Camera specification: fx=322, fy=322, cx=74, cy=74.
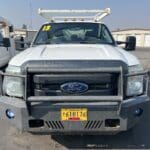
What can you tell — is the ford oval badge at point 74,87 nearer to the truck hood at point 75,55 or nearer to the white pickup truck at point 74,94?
the white pickup truck at point 74,94

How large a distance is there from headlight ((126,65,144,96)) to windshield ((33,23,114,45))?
1677 millimetres

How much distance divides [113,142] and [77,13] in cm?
447

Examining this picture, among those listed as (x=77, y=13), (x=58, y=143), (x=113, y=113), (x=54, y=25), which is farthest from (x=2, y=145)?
(x=77, y=13)

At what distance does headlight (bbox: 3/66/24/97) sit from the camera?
4.25m

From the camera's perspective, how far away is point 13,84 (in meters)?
4.36

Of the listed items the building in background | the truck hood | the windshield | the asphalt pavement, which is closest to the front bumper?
the truck hood

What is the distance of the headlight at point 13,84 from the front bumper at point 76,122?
0.12 metres

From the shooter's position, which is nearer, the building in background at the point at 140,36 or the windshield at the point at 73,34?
the windshield at the point at 73,34

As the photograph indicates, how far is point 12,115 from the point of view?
431cm

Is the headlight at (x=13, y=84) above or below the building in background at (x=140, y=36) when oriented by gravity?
above

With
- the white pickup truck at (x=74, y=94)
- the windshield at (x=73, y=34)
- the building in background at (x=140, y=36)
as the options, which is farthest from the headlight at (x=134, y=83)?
the building in background at (x=140, y=36)

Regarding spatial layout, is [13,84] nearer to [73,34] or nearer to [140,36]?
[73,34]

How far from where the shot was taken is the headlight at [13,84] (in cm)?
425

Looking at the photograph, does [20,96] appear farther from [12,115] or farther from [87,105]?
[87,105]
